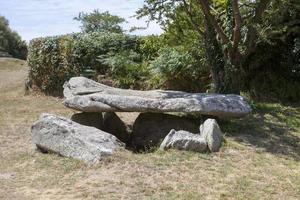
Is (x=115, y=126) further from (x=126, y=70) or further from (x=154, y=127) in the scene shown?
(x=126, y=70)

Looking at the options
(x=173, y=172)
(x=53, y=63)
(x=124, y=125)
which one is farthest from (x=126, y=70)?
(x=173, y=172)

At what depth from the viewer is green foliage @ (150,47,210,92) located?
12.4 m

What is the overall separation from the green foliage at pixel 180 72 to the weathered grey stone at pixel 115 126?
346 centimetres

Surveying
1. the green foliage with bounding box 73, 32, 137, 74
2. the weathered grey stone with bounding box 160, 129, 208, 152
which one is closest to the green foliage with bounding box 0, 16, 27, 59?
the green foliage with bounding box 73, 32, 137, 74

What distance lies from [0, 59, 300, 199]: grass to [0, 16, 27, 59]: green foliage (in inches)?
1265

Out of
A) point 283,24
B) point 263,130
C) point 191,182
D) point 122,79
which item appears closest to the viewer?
point 191,182

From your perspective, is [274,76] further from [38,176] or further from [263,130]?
[38,176]

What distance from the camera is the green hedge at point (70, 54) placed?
14.6 metres

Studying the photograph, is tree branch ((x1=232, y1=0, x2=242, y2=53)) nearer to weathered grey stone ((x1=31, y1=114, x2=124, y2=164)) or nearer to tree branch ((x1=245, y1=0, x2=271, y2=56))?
tree branch ((x1=245, y1=0, x2=271, y2=56))

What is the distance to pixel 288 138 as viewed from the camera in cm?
838

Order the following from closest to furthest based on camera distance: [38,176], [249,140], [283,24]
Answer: [38,176], [249,140], [283,24]

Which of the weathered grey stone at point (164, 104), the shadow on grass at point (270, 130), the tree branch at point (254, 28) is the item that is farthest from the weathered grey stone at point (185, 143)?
the tree branch at point (254, 28)

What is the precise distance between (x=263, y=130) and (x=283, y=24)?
3493mm

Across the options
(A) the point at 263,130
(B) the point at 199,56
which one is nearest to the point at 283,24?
(B) the point at 199,56
